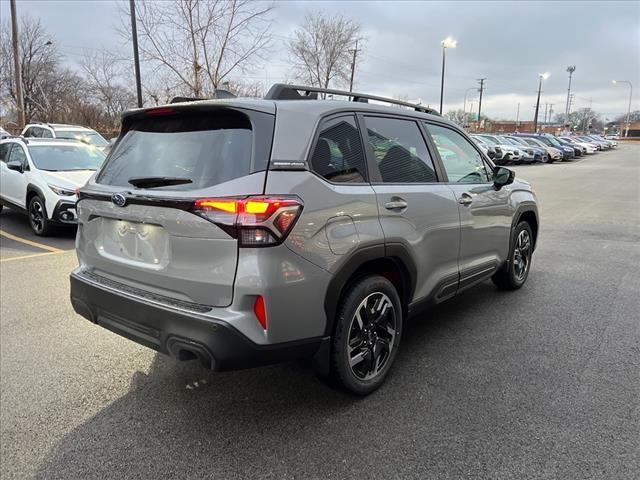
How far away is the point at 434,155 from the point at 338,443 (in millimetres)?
2255

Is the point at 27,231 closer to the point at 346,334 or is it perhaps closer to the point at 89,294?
the point at 89,294

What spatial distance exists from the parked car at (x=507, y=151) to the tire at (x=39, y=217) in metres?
24.4

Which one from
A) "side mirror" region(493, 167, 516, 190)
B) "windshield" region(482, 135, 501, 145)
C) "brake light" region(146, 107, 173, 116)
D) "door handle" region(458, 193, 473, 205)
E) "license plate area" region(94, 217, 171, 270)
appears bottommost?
"license plate area" region(94, 217, 171, 270)

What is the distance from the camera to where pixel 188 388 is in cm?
331

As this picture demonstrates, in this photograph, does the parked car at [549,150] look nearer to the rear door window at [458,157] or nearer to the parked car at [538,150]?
the parked car at [538,150]

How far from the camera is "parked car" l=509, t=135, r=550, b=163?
99.4 feet

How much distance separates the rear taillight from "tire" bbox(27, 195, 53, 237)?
22.5 feet

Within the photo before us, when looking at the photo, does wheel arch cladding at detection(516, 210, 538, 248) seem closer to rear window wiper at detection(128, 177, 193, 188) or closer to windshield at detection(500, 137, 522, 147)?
rear window wiper at detection(128, 177, 193, 188)

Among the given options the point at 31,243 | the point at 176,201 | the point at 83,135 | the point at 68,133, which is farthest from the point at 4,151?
the point at 176,201

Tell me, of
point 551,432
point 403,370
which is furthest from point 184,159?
point 551,432

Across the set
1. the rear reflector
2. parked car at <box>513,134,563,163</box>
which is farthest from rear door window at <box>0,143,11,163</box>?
parked car at <box>513,134,563,163</box>

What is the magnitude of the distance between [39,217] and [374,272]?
24.2ft

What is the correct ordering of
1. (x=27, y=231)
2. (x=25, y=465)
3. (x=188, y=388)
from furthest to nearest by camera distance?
1. (x=27, y=231)
2. (x=188, y=388)
3. (x=25, y=465)

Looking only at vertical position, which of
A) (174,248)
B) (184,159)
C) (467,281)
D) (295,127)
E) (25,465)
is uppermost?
(295,127)
